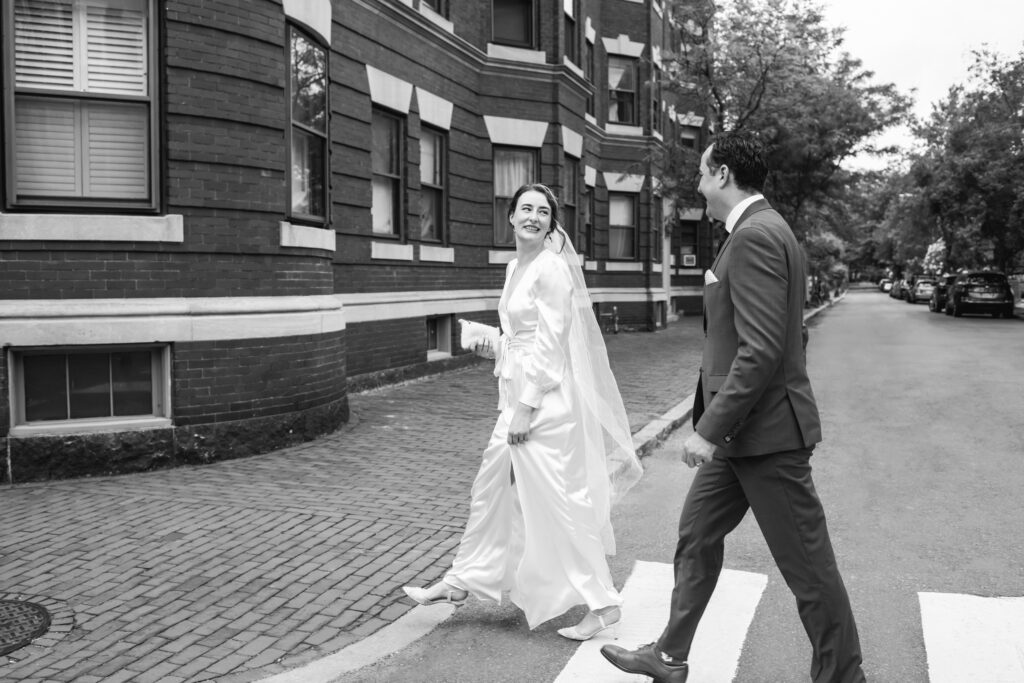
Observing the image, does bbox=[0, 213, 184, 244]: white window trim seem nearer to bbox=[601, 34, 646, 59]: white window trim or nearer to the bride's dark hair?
the bride's dark hair

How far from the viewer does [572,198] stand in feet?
68.5

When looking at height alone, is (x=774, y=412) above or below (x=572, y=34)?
below

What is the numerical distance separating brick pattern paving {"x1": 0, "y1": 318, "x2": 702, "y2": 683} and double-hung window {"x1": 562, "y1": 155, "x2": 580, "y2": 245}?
464 inches

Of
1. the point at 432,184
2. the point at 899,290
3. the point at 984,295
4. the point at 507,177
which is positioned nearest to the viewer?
the point at 432,184

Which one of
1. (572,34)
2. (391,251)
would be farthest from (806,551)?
(572,34)

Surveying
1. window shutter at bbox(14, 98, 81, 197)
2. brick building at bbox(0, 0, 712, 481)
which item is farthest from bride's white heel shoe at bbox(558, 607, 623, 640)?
window shutter at bbox(14, 98, 81, 197)

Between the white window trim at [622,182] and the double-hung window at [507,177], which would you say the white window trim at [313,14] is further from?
the white window trim at [622,182]

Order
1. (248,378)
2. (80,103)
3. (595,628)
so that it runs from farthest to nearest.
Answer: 1. (248,378)
2. (80,103)
3. (595,628)

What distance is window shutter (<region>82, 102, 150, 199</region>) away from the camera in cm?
805

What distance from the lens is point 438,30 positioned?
15.0 meters

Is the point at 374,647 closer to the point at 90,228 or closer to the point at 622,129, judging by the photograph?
the point at 90,228

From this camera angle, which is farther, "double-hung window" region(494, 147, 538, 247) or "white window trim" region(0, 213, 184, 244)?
"double-hung window" region(494, 147, 538, 247)

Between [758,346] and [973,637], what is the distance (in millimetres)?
2135

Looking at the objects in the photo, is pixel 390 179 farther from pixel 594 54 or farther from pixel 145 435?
pixel 594 54
